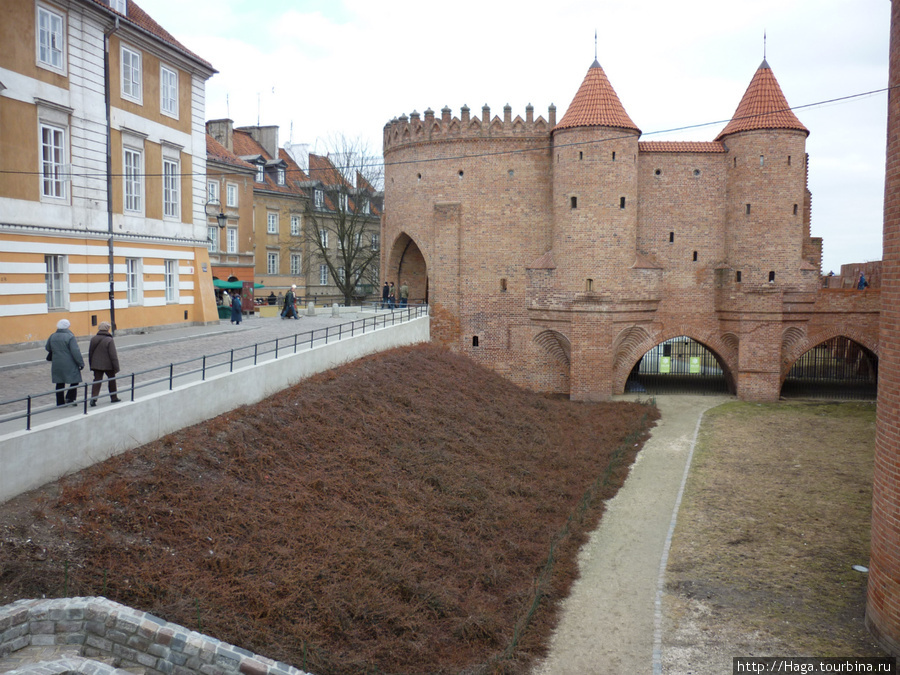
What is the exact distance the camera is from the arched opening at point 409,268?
3016cm

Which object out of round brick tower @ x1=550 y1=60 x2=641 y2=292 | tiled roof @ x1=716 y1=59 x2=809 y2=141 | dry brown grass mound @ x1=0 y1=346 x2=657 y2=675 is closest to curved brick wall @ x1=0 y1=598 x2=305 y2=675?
dry brown grass mound @ x1=0 y1=346 x2=657 y2=675

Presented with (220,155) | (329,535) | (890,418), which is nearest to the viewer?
(890,418)

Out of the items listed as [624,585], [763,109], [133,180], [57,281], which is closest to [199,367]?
[57,281]

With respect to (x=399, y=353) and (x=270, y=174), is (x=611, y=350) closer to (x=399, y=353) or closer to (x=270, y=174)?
(x=399, y=353)

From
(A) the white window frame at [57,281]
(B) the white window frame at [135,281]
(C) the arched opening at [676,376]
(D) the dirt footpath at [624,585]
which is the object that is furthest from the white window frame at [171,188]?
(C) the arched opening at [676,376]

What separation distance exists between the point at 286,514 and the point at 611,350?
1654 cm

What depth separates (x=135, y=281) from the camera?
19797 millimetres

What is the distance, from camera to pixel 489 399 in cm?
2123

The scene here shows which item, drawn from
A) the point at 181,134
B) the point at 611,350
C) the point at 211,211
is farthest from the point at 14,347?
the point at 211,211

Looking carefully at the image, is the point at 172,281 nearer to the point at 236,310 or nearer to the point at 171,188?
the point at 236,310

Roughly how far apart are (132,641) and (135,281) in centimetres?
1463

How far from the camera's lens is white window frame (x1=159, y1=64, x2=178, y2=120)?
20.4 meters

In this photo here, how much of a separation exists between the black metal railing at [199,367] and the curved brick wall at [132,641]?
2.36 m

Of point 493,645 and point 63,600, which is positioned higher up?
point 63,600
